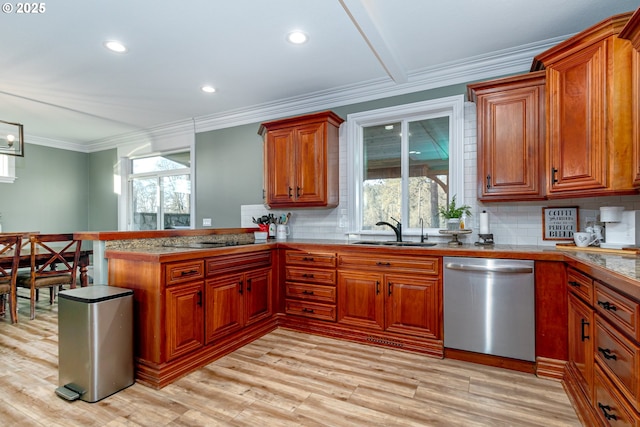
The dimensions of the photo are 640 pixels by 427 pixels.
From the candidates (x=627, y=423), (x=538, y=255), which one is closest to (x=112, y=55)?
(x=538, y=255)

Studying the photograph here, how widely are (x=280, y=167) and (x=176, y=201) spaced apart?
264 cm

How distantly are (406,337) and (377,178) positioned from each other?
1.82m

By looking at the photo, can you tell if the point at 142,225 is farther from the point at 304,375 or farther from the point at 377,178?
the point at 304,375

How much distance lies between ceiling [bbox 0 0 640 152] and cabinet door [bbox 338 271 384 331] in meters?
2.05

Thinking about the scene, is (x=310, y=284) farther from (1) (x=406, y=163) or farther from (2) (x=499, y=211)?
(2) (x=499, y=211)

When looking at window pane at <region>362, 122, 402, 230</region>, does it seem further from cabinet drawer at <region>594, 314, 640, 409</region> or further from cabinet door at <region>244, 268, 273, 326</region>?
cabinet drawer at <region>594, 314, 640, 409</region>

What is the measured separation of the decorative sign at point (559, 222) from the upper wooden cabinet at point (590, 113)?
476 millimetres

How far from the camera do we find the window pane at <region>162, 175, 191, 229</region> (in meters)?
5.48

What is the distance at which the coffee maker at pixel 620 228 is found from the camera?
7.41 ft

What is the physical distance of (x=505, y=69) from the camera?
10.3ft

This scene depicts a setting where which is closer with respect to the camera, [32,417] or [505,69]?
[32,417]

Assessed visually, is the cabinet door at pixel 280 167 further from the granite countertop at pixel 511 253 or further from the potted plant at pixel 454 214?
the potted plant at pixel 454 214

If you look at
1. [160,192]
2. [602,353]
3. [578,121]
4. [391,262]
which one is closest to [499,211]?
[578,121]

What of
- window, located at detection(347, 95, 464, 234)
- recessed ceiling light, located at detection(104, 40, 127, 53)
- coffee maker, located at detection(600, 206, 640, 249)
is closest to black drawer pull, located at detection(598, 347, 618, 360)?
coffee maker, located at detection(600, 206, 640, 249)
